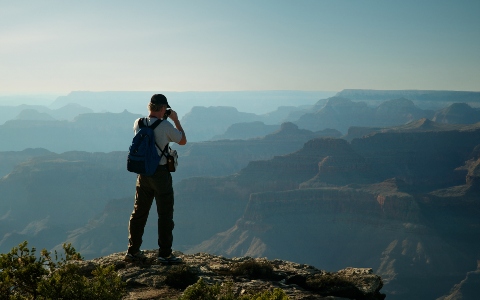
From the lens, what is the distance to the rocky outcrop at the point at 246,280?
612cm

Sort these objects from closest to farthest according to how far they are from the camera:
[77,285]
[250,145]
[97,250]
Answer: [77,285], [97,250], [250,145]

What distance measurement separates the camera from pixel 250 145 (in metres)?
178

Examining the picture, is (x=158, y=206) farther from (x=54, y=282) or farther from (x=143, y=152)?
(x=54, y=282)

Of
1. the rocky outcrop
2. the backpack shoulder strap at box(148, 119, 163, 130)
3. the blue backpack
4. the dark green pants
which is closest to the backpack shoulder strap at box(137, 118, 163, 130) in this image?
the backpack shoulder strap at box(148, 119, 163, 130)

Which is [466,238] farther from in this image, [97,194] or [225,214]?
[97,194]

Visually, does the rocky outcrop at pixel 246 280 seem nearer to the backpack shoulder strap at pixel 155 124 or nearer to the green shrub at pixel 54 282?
the green shrub at pixel 54 282

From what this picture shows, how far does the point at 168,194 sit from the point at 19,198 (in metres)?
154

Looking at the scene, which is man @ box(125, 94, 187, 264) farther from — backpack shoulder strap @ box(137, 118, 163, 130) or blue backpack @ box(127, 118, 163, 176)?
blue backpack @ box(127, 118, 163, 176)

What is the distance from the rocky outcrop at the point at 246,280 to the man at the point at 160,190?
334 mm

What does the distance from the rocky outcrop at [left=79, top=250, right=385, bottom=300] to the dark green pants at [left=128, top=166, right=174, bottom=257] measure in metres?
0.40

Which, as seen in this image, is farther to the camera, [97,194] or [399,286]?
[97,194]

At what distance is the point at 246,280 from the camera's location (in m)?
6.81

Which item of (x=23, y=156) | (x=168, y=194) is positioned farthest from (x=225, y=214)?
(x=23, y=156)

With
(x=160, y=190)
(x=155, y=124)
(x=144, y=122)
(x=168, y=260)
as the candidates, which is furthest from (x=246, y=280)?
(x=144, y=122)
